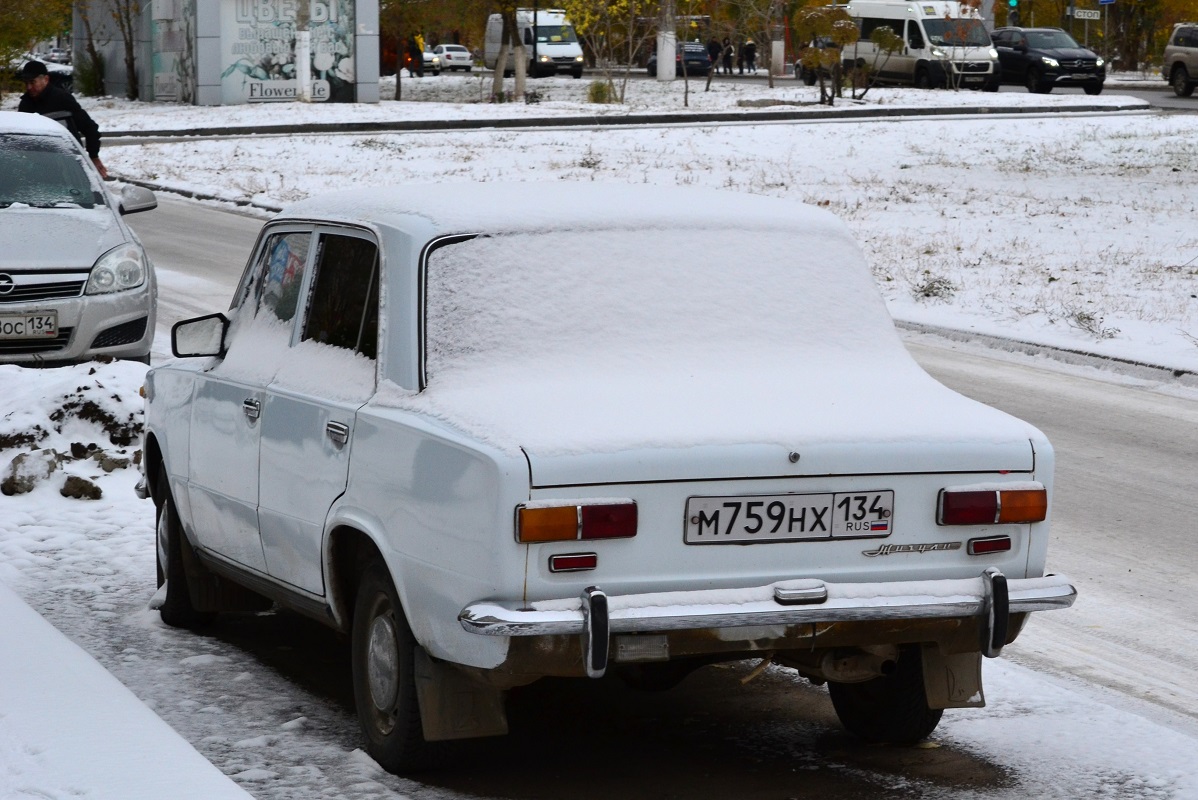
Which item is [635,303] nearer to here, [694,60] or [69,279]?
[69,279]

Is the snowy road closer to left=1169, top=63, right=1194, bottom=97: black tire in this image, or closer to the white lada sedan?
the white lada sedan

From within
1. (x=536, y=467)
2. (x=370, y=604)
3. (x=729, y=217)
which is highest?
(x=729, y=217)

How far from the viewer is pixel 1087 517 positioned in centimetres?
828

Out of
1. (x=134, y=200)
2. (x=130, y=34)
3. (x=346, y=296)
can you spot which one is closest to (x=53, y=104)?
(x=134, y=200)

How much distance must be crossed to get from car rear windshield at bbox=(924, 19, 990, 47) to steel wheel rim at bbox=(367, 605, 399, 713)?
153 feet

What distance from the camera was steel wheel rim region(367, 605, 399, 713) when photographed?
4699 mm

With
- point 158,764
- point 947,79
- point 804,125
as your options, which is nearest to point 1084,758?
point 158,764

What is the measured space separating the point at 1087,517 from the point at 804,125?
29.2 metres

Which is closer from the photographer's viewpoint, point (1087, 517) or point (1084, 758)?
point (1084, 758)

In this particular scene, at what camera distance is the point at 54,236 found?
11133 mm

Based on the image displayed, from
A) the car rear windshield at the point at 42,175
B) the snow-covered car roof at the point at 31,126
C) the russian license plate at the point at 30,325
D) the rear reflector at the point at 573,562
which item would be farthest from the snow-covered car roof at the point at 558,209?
the snow-covered car roof at the point at 31,126

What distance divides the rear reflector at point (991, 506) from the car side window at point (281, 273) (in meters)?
2.17

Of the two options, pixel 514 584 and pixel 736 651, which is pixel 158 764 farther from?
pixel 736 651

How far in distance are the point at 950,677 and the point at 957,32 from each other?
46645 millimetres
